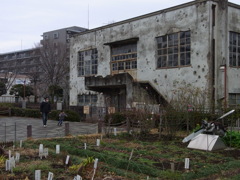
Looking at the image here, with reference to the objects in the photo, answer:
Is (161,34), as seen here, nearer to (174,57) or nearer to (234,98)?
(174,57)

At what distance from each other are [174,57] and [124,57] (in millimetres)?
5435

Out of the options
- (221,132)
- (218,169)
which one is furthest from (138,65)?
(218,169)

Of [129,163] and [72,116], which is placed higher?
[72,116]

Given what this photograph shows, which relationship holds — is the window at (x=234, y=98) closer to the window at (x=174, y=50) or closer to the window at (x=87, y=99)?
the window at (x=174, y=50)

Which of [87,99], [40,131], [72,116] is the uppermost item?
[87,99]

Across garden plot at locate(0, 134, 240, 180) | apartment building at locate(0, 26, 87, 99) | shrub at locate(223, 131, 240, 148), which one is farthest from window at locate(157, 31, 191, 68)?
apartment building at locate(0, 26, 87, 99)

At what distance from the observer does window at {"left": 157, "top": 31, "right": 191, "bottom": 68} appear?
2116 cm

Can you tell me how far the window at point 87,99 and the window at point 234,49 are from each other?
1234 cm

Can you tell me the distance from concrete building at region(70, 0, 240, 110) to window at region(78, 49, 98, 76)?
823 mm

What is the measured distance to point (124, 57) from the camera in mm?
26219

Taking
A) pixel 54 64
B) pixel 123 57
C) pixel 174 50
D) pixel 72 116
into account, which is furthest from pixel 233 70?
pixel 54 64

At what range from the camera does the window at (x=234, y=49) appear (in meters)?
21.0

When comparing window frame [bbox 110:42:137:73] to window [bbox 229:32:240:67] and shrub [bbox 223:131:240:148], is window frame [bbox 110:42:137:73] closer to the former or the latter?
window [bbox 229:32:240:67]

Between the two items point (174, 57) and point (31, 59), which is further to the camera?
point (31, 59)
